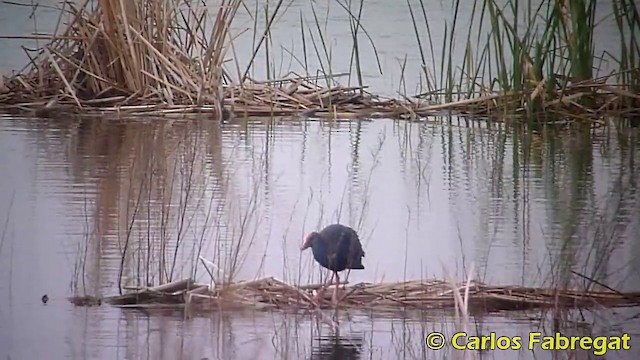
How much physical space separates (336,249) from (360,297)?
0.24 feet

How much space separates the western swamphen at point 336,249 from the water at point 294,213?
2cm

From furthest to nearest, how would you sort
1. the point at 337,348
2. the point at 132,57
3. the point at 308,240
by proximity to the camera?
the point at 132,57
the point at 308,240
the point at 337,348

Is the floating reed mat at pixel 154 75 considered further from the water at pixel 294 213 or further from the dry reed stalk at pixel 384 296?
the dry reed stalk at pixel 384 296

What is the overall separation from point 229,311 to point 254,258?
10 centimetres

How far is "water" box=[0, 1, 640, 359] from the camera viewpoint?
4.69ft

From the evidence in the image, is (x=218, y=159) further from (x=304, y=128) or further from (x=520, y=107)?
(x=520, y=107)

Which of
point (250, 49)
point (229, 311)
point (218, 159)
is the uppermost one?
point (250, 49)

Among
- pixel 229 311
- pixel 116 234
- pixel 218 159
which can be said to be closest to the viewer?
pixel 229 311

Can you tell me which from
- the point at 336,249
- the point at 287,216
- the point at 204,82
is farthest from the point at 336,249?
the point at 204,82

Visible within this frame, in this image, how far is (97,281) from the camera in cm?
150

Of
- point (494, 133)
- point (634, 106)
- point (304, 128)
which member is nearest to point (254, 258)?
point (304, 128)

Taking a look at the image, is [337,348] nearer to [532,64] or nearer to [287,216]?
[287,216]

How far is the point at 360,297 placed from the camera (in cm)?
146

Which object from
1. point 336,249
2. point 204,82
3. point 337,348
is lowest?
point 337,348
